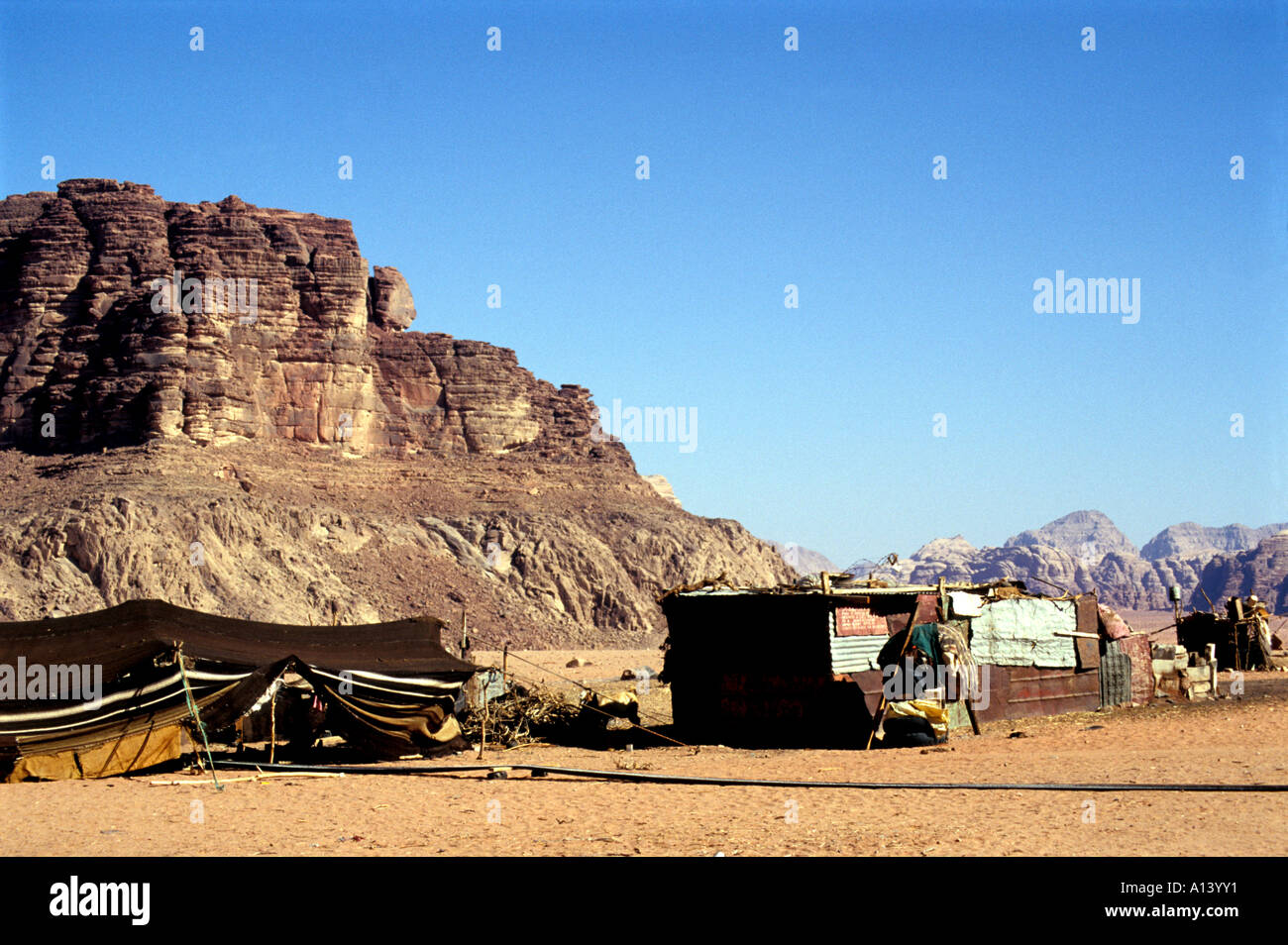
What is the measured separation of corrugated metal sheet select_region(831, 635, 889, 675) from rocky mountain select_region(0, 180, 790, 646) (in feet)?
173

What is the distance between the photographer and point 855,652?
19.7 meters

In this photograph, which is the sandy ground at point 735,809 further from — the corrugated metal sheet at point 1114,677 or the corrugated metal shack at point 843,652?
the corrugated metal sheet at point 1114,677

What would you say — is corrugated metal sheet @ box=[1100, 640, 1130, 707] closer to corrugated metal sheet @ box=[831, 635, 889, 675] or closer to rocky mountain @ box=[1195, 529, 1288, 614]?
corrugated metal sheet @ box=[831, 635, 889, 675]

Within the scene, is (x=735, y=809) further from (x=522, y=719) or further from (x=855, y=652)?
(x=522, y=719)

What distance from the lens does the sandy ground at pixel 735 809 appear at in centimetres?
1169

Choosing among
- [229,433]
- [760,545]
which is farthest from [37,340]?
[760,545]

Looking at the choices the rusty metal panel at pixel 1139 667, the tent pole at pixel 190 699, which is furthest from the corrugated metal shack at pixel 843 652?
the tent pole at pixel 190 699

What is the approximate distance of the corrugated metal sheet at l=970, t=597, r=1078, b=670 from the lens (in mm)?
21609

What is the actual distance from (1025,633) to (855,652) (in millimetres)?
4453

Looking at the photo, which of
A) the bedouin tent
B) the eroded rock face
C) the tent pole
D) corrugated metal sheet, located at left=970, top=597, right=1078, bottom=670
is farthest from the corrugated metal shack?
the eroded rock face

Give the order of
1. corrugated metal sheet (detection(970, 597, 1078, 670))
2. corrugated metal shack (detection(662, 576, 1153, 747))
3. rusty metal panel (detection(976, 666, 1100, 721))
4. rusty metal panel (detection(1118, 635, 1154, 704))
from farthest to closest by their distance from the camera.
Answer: rusty metal panel (detection(1118, 635, 1154, 704))
rusty metal panel (detection(976, 666, 1100, 721))
corrugated metal sheet (detection(970, 597, 1078, 670))
corrugated metal shack (detection(662, 576, 1153, 747))

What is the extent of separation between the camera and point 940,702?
19.8 metres
